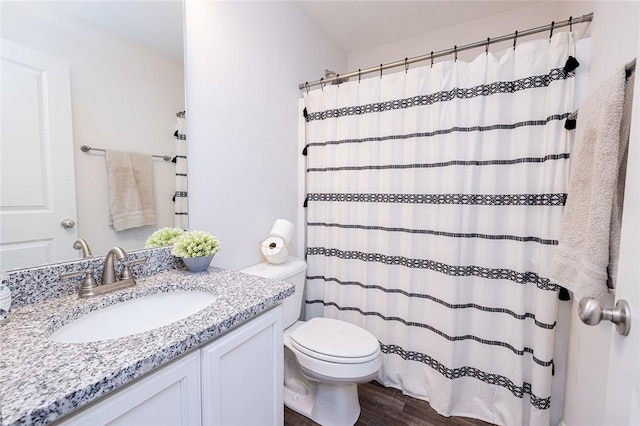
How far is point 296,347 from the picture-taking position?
133 cm

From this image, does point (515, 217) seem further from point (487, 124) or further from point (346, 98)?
point (346, 98)

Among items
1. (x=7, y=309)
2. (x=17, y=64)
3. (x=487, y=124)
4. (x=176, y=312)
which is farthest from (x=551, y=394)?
(x=17, y=64)

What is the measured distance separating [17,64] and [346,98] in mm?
1471

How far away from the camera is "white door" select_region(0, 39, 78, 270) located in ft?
2.49

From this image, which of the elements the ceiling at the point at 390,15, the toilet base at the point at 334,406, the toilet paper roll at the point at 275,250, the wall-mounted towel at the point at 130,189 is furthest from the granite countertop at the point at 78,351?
the ceiling at the point at 390,15

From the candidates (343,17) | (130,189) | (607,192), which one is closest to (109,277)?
(130,189)

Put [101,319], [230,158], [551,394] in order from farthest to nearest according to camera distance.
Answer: [230,158] → [551,394] → [101,319]

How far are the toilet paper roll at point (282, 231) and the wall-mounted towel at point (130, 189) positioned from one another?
65 cm

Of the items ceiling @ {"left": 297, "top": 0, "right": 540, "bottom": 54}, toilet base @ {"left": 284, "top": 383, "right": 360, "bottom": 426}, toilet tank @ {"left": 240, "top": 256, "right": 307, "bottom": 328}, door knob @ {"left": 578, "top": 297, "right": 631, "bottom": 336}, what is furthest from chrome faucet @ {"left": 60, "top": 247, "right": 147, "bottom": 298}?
ceiling @ {"left": 297, "top": 0, "right": 540, "bottom": 54}

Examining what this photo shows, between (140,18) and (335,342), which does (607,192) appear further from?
(140,18)

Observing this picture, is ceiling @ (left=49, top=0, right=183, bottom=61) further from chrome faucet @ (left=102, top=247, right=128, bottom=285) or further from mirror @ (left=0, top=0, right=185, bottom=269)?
chrome faucet @ (left=102, top=247, right=128, bottom=285)

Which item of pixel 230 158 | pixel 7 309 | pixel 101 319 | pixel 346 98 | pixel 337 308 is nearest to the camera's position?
pixel 7 309

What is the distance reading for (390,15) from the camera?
74.5 inches

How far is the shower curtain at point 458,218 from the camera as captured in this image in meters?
1.24
